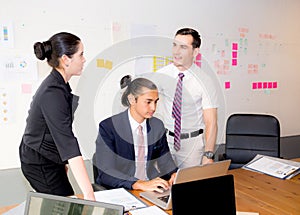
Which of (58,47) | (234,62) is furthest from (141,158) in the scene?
(234,62)

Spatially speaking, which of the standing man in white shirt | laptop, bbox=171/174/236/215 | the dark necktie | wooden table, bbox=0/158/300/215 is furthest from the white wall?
laptop, bbox=171/174/236/215

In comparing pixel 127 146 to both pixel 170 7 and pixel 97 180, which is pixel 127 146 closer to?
pixel 97 180

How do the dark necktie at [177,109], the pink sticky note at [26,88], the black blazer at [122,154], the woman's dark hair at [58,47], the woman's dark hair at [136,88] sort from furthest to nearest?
the pink sticky note at [26,88], the dark necktie at [177,109], the woman's dark hair at [136,88], the black blazer at [122,154], the woman's dark hair at [58,47]

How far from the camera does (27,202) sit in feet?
3.49

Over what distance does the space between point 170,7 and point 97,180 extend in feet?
5.73

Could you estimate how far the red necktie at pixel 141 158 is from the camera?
204cm

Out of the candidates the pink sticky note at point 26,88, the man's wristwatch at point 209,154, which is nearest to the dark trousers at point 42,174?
the pink sticky note at point 26,88

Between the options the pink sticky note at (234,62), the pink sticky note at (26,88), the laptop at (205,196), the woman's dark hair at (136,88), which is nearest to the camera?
the laptop at (205,196)

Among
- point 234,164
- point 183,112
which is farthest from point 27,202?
point 234,164

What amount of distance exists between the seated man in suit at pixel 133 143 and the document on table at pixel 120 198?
0.15 metres

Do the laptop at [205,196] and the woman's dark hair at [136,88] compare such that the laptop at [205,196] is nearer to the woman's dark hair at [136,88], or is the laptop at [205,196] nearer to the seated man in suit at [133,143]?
the seated man in suit at [133,143]

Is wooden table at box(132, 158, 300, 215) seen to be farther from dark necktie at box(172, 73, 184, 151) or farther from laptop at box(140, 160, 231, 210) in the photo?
dark necktie at box(172, 73, 184, 151)

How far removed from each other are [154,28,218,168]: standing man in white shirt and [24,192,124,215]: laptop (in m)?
1.39

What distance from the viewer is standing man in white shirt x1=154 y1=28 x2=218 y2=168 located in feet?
7.82
